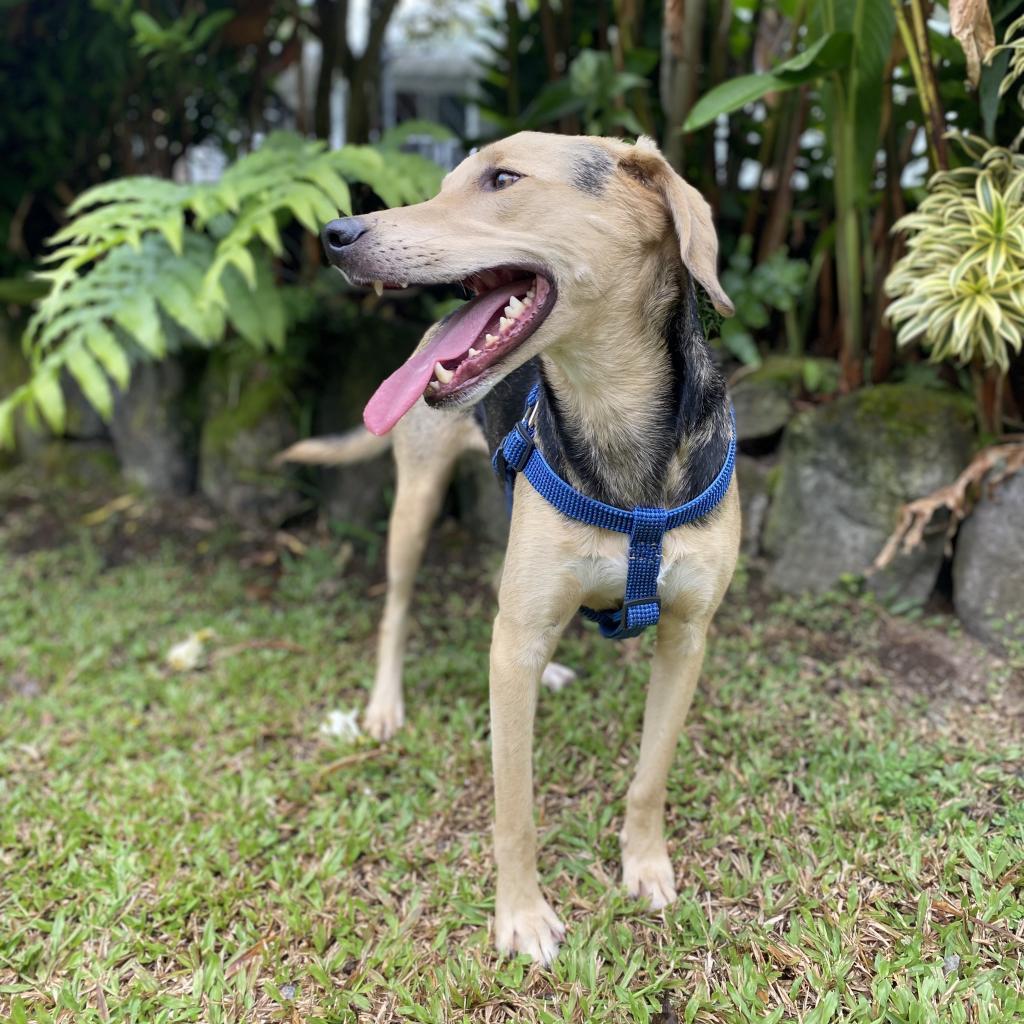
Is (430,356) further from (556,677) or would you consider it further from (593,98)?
(593,98)

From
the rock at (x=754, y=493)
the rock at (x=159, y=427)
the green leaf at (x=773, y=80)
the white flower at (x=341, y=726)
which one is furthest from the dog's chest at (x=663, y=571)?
the rock at (x=159, y=427)

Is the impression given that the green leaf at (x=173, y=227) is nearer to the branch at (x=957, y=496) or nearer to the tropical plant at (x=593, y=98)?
the tropical plant at (x=593, y=98)

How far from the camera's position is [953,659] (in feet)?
Result: 11.5

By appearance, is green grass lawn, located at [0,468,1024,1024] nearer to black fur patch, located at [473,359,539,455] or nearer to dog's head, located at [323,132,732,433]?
black fur patch, located at [473,359,539,455]

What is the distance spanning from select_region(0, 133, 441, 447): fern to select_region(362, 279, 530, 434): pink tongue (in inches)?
62.2

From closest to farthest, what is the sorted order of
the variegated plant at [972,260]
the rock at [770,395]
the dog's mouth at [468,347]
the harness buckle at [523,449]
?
the dog's mouth at [468,347], the harness buckle at [523,449], the variegated plant at [972,260], the rock at [770,395]

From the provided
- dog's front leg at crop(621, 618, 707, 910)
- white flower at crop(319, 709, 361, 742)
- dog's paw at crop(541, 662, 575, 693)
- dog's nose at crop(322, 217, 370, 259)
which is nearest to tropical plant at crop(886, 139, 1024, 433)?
dog's front leg at crop(621, 618, 707, 910)

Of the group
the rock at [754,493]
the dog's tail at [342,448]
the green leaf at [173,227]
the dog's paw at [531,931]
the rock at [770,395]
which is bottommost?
the dog's paw at [531,931]

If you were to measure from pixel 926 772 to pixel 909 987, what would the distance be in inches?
35.5

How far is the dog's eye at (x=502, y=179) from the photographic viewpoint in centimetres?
211

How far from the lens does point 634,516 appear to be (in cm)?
225

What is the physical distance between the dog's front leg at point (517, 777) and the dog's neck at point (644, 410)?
1.40ft

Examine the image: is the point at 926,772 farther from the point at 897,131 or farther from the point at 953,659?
the point at 897,131

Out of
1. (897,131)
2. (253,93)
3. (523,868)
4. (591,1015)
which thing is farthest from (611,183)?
(253,93)
